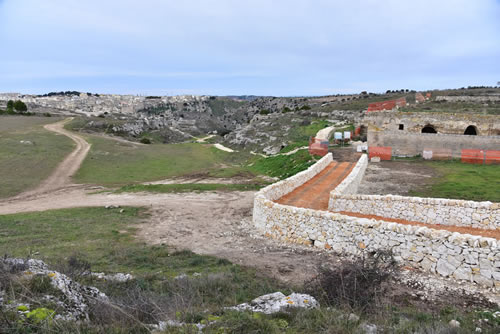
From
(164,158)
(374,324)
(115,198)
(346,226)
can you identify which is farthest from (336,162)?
(164,158)

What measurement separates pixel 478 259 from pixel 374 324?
445 centimetres

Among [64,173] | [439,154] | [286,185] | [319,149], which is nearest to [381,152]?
[439,154]

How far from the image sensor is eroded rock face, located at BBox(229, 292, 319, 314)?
5.55 metres

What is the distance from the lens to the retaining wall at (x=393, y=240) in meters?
7.80

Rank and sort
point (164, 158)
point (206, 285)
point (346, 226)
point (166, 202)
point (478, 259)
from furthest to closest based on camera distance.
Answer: point (164, 158) → point (166, 202) → point (346, 226) → point (478, 259) → point (206, 285)

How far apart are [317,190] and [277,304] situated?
37.6 feet

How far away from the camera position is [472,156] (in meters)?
23.8

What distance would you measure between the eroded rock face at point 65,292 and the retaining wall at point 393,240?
6626 mm

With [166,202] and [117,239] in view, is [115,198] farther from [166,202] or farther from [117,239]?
[117,239]

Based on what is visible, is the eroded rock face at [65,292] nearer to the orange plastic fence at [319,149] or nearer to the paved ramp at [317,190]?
the paved ramp at [317,190]

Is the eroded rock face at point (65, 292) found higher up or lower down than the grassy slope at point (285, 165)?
higher up

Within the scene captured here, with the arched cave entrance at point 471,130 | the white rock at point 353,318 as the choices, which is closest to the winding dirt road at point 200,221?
the white rock at point 353,318

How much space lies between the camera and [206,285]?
7.29m

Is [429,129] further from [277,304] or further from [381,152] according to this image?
[277,304]
